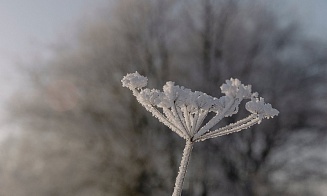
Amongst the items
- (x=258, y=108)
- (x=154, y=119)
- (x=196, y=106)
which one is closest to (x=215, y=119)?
(x=196, y=106)

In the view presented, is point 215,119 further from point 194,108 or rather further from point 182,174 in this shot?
point 182,174

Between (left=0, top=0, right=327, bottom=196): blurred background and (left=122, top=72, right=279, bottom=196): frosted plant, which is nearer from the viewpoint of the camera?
(left=122, top=72, right=279, bottom=196): frosted plant

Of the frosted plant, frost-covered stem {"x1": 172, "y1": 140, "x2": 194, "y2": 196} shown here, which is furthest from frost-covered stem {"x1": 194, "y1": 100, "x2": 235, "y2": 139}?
frost-covered stem {"x1": 172, "y1": 140, "x2": 194, "y2": 196}

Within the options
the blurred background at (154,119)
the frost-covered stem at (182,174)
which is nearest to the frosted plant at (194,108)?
the frost-covered stem at (182,174)

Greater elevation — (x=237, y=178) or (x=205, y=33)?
(x=205, y=33)

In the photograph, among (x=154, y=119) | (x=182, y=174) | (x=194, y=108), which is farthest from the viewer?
(x=154, y=119)

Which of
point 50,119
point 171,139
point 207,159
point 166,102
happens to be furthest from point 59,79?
point 166,102

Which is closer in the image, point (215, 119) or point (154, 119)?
point (215, 119)

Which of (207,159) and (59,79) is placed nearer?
(207,159)

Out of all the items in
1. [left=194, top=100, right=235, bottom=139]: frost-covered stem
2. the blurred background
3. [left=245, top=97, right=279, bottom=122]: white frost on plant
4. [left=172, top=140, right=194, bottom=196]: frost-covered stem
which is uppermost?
the blurred background

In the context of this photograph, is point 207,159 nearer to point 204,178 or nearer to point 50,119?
point 204,178

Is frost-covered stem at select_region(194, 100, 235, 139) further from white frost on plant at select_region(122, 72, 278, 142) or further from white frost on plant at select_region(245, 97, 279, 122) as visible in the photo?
white frost on plant at select_region(245, 97, 279, 122)
